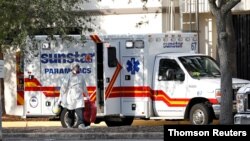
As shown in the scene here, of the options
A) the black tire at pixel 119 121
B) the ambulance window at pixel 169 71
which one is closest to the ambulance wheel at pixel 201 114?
the ambulance window at pixel 169 71

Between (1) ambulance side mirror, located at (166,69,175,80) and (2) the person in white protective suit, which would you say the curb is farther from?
(1) ambulance side mirror, located at (166,69,175,80)

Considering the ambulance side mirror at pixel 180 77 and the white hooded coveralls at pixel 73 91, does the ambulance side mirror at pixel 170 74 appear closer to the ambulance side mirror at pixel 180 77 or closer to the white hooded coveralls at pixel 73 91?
the ambulance side mirror at pixel 180 77

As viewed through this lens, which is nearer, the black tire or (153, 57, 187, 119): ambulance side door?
(153, 57, 187, 119): ambulance side door

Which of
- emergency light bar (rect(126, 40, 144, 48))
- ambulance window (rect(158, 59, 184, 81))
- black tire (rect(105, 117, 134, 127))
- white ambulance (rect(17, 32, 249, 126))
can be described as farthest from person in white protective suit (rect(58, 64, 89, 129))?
black tire (rect(105, 117, 134, 127))

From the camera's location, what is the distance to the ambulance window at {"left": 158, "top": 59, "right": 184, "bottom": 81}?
1967 centimetres

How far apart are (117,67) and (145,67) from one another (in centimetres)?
76

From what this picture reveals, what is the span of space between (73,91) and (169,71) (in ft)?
9.15

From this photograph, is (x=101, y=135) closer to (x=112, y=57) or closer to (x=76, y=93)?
(x=76, y=93)

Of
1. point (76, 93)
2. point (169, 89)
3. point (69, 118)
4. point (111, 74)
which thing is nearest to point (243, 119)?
point (76, 93)

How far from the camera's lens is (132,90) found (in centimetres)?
2031

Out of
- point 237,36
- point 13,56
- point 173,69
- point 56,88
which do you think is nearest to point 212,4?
point 173,69

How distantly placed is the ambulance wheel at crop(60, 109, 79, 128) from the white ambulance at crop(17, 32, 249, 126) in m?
0.04

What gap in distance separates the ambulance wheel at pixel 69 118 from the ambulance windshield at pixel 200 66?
10.4 feet

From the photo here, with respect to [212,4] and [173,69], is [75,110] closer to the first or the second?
[173,69]
